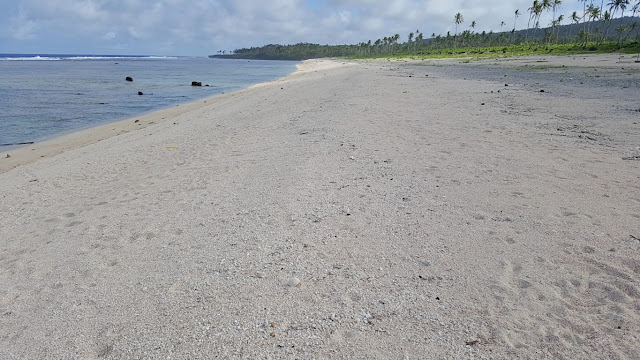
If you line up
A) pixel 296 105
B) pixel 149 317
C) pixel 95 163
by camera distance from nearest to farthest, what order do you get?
pixel 149 317, pixel 95 163, pixel 296 105

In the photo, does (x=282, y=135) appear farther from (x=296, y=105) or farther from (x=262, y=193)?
(x=296, y=105)

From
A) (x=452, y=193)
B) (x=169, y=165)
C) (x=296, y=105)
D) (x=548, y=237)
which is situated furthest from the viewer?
(x=296, y=105)

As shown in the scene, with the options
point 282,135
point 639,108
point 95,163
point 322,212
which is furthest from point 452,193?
point 639,108

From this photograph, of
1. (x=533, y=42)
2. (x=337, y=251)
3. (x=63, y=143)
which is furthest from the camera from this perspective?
(x=533, y=42)

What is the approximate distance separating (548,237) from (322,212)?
8.63 ft

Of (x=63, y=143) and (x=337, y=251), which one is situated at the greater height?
(x=337, y=251)

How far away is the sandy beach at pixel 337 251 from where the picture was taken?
306 cm

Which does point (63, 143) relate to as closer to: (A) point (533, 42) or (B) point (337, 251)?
(B) point (337, 251)

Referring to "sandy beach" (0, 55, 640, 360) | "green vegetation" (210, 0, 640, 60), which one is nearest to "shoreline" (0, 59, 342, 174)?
"sandy beach" (0, 55, 640, 360)

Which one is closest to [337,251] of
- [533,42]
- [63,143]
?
[63,143]

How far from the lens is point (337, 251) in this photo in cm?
427

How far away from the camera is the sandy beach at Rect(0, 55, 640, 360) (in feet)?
10.0

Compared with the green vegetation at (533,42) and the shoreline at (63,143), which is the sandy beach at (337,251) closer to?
the shoreline at (63,143)

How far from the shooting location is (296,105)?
16078mm
